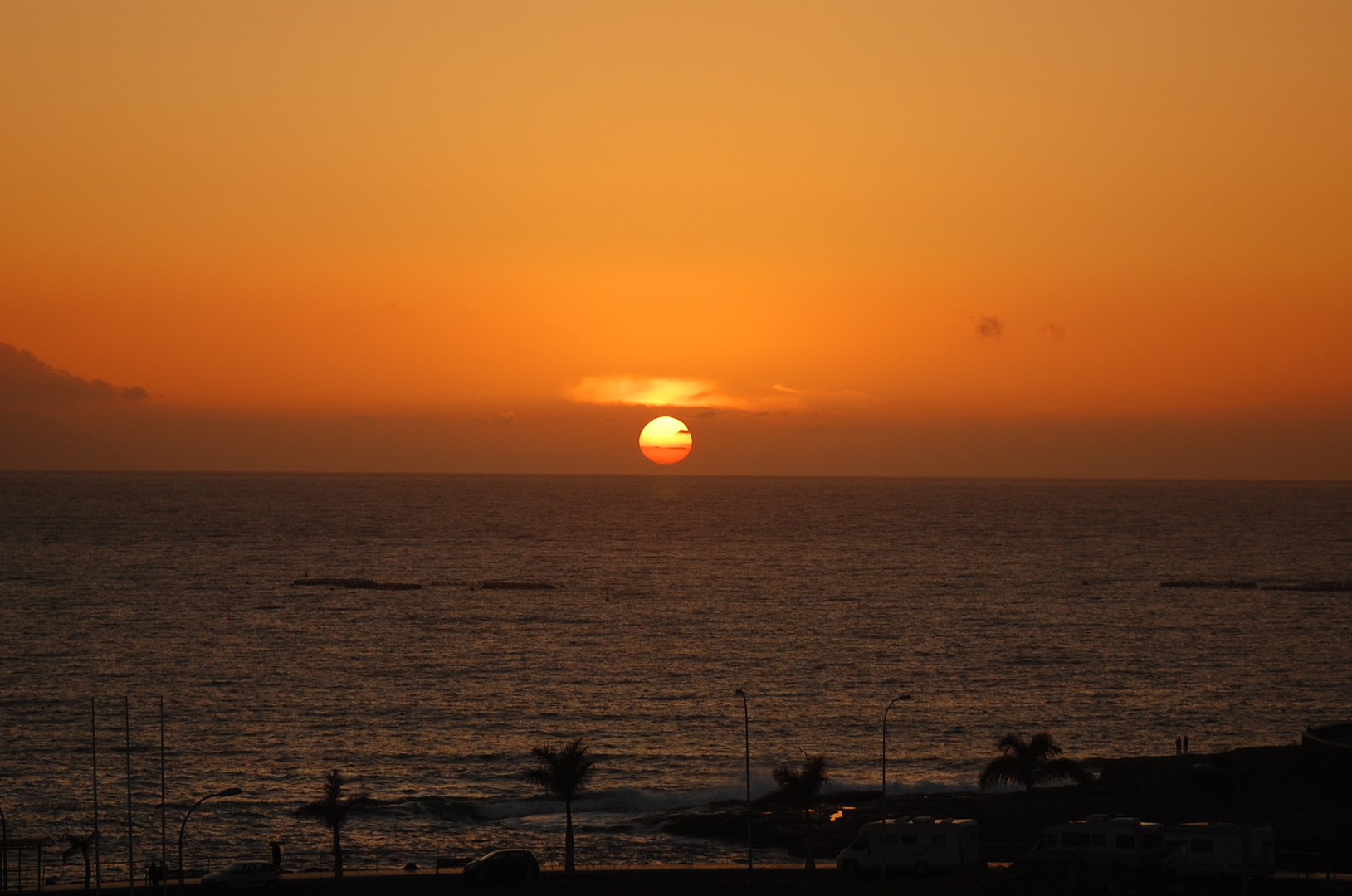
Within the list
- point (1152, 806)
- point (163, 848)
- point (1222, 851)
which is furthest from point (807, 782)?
point (163, 848)

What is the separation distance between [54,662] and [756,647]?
219ft

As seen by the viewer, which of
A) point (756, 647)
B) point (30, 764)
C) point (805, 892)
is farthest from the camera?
point (756, 647)

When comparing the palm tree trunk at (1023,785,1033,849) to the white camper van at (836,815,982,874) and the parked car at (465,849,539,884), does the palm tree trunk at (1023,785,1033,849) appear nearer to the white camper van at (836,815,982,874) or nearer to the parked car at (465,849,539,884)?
the white camper van at (836,815,982,874)

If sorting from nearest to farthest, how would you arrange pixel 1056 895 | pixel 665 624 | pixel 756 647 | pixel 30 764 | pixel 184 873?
pixel 1056 895
pixel 184 873
pixel 30 764
pixel 756 647
pixel 665 624

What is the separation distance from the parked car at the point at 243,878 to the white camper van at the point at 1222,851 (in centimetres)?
3601

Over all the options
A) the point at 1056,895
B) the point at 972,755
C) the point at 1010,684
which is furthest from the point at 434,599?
the point at 1056,895

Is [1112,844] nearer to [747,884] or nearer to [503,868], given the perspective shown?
[747,884]

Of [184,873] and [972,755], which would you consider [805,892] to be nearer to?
[184,873]

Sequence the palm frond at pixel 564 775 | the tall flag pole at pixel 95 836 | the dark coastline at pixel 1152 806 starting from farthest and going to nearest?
the palm frond at pixel 564 775 < the dark coastline at pixel 1152 806 < the tall flag pole at pixel 95 836

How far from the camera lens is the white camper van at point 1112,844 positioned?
4816cm

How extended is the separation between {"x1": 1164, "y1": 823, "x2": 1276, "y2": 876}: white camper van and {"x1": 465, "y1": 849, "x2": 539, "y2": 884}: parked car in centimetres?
2570

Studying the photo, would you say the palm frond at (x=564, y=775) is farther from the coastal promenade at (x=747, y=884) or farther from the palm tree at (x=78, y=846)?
the palm tree at (x=78, y=846)

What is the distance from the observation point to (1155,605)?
6201 inches

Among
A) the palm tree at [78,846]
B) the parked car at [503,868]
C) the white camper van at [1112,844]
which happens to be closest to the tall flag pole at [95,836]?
the palm tree at [78,846]
